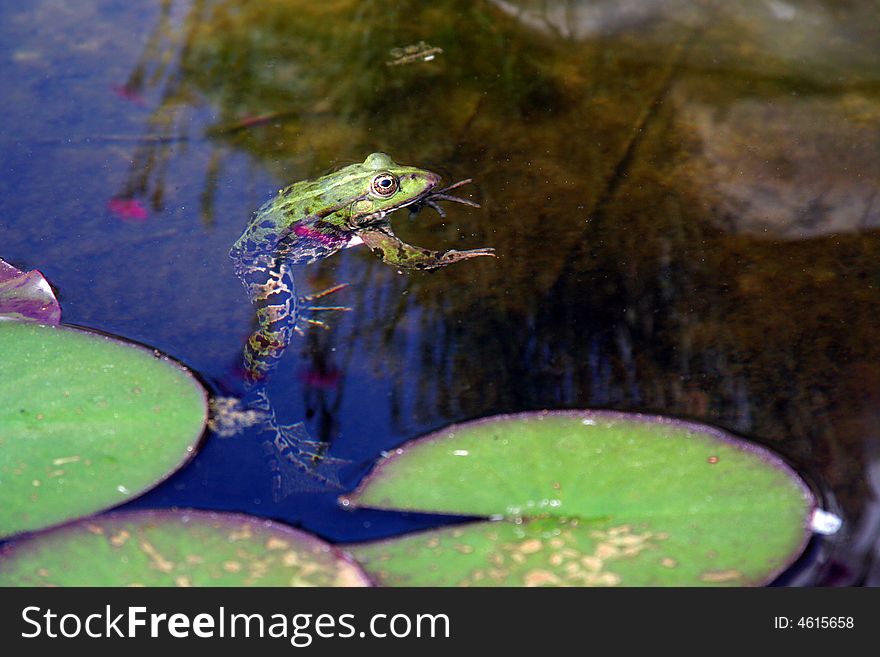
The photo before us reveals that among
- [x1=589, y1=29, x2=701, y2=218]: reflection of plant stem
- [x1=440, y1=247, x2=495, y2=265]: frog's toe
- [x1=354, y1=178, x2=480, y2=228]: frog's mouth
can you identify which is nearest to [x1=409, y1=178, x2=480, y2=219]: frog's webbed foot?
[x1=354, y1=178, x2=480, y2=228]: frog's mouth

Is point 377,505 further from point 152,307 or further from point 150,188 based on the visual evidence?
point 150,188

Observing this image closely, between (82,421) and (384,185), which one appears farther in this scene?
(384,185)

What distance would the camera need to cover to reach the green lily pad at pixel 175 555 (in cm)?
206

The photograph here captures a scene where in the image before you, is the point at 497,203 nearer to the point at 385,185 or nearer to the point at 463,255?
the point at 463,255

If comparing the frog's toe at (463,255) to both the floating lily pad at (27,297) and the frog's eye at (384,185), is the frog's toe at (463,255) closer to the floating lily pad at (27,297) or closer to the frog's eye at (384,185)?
the frog's eye at (384,185)

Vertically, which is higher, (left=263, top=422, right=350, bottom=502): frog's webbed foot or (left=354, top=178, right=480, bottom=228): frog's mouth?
(left=354, top=178, right=480, bottom=228): frog's mouth

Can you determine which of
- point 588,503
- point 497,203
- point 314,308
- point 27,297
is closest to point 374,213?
point 497,203

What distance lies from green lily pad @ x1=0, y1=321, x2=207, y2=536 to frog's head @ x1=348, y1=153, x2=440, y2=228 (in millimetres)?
1111

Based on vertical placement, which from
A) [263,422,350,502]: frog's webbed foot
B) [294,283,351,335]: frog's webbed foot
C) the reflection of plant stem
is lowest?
[263,422,350,502]: frog's webbed foot

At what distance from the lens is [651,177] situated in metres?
3.35

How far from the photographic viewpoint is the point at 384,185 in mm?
3334

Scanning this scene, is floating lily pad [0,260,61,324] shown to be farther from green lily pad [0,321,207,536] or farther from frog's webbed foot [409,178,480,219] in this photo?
frog's webbed foot [409,178,480,219]

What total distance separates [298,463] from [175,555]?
453 mm

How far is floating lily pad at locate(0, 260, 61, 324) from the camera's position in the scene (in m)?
2.77
